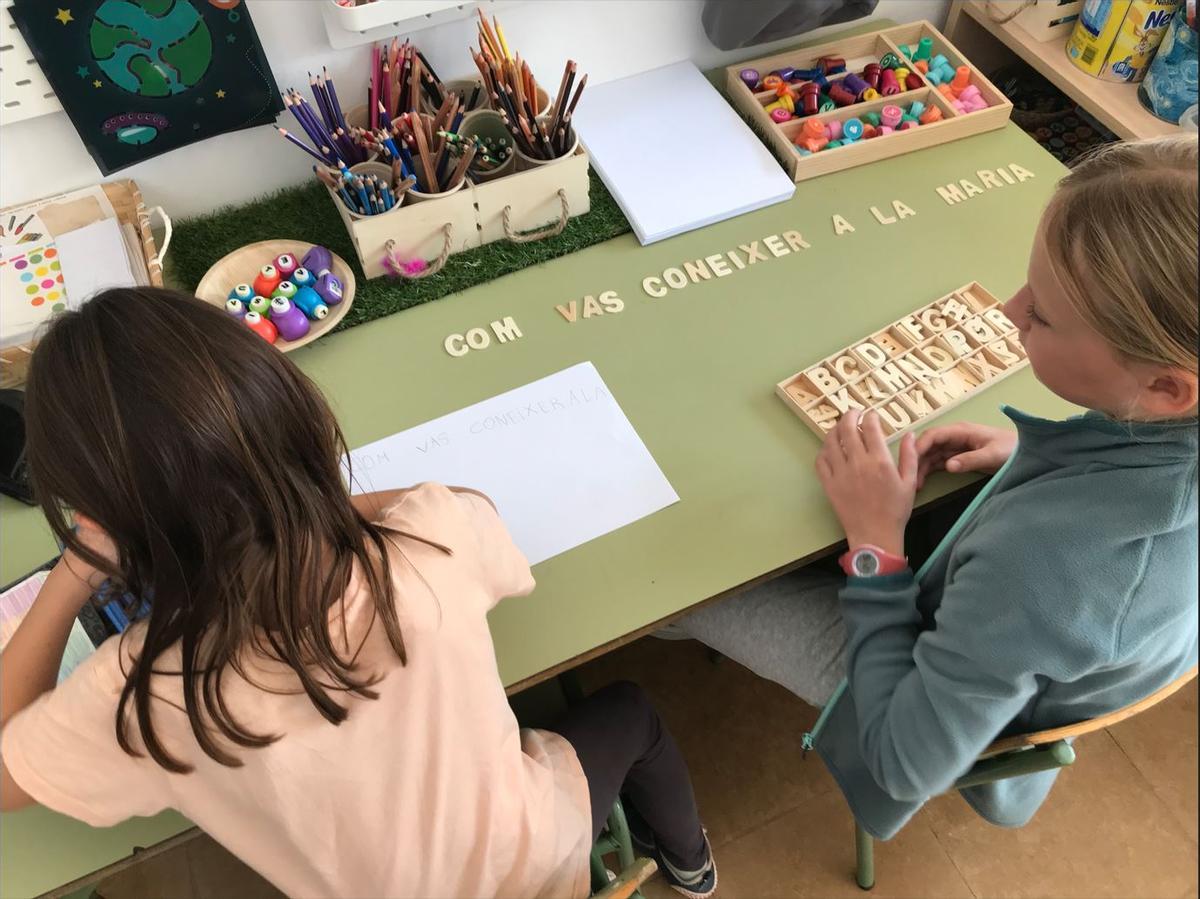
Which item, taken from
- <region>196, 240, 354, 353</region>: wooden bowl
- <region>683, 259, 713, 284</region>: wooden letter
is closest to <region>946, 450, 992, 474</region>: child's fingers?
<region>683, 259, 713, 284</region>: wooden letter

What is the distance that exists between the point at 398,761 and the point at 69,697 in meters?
0.25

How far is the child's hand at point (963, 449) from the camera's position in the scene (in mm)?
934

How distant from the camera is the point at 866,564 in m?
0.89

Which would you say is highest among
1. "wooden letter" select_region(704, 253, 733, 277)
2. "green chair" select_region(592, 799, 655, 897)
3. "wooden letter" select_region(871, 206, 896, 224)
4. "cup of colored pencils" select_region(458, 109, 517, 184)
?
"cup of colored pencils" select_region(458, 109, 517, 184)

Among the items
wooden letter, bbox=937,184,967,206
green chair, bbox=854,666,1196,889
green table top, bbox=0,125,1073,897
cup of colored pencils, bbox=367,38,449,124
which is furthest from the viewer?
wooden letter, bbox=937,184,967,206

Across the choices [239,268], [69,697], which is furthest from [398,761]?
[239,268]

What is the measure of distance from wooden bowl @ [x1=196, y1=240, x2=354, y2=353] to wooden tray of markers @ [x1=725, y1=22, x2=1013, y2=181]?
23.4 inches

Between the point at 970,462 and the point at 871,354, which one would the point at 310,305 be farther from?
the point at 970,462

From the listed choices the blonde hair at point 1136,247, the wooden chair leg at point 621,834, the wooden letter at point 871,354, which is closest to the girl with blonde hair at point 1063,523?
the blonde hair at point 1136,247

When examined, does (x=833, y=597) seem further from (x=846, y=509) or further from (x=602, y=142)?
(x=602, y=142)

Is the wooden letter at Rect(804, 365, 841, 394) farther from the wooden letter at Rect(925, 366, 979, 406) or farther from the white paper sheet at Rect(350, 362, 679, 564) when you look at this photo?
the white paper sheet at Rect(350, 362, 679, 564)

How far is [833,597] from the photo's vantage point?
3.50 feet

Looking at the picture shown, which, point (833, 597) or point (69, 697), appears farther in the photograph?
point (833, 597)

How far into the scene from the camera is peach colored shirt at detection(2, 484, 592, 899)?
704 mm
